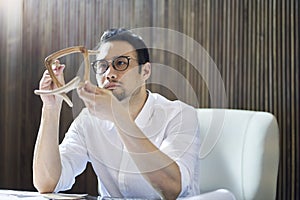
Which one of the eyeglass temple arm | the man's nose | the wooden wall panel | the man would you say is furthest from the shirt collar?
the wooden wall panel

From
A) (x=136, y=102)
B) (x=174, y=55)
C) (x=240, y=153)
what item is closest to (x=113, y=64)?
(x=136, y=102)

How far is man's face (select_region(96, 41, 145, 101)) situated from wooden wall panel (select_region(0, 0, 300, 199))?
30.3 inches

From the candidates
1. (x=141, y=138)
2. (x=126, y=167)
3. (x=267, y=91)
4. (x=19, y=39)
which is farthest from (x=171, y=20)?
(x=141, y=138)

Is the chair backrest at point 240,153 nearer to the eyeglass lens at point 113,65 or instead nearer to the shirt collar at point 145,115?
the shirt collar at point 145,115

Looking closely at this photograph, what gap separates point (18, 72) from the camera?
8.18ft

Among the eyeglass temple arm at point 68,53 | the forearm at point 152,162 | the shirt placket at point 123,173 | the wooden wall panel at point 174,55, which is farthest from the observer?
the wooden wall panel at point 174,55

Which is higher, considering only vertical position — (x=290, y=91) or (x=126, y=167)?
(x=290, y=91)

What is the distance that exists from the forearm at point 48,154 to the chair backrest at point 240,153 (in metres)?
0.56

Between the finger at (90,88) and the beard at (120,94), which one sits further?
the beard at (120,94)

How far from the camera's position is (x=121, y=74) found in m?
1.42

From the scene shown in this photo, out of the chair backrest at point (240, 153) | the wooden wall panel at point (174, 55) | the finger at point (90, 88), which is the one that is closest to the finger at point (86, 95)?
the finger at point (90, 88)

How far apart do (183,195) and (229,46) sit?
1009 millimetres

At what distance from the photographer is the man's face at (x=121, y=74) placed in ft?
4.54

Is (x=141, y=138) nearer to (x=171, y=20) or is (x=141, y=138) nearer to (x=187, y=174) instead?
(x=187, y=174)
